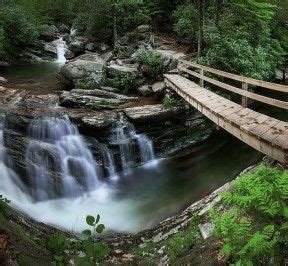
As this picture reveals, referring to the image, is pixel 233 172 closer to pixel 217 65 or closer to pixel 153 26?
pixel 217 65

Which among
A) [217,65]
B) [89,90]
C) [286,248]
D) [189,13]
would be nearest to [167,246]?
[286,248]

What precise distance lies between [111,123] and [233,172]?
4329mm

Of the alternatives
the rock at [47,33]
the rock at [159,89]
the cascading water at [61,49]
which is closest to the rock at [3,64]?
the cascading water at [61,49]

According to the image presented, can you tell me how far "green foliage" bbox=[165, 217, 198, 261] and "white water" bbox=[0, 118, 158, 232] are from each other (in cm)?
255

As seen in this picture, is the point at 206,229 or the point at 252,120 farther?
the point at 252,120

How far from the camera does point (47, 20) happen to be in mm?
36156

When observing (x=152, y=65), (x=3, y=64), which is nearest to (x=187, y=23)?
(x=152, y=65)

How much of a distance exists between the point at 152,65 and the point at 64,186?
7745 millimetres

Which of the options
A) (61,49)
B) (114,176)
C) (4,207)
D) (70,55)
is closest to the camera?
(4,207)

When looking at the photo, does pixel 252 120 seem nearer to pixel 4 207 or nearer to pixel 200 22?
pixel 4 207

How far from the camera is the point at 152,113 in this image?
12.7m

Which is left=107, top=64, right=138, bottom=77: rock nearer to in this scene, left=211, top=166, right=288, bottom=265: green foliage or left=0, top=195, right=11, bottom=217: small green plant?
left=0, top=195, right=11, bottom=217: small green plant

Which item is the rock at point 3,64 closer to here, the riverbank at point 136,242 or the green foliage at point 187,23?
the green foliage at point 187,23

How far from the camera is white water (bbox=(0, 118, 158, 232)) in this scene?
29.8 feet
